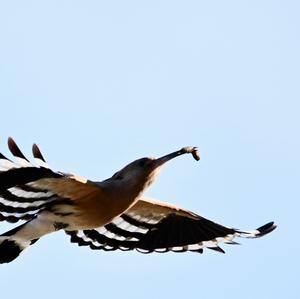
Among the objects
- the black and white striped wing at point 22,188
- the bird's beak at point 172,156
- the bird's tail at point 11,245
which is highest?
the bird's beak at point 172,156

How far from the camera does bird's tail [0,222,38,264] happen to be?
7.81 m

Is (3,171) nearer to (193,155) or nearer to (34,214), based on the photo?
(34,214)

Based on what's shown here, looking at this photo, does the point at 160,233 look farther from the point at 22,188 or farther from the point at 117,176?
the point at 22,188

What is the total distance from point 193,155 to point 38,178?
1021 millimetres

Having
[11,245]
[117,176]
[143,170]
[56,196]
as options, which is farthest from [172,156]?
[11,245]

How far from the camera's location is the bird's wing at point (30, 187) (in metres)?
7.15

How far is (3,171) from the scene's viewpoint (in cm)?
715

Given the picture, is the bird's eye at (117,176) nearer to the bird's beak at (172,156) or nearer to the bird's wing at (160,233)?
the bird's beak at (172,156)

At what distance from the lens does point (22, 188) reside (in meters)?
7.52

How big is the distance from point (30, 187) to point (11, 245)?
494 millimetres

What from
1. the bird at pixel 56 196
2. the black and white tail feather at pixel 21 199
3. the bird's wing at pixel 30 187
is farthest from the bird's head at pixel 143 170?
the black and white tail feather at pixel 21 199

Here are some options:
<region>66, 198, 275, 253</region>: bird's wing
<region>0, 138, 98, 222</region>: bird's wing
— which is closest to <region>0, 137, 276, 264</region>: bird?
<region>0, 138, 98, 222</region>: bird's wing

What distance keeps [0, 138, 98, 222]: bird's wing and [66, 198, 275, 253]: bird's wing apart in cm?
84

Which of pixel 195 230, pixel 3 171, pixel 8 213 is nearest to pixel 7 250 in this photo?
pixel 8 213
